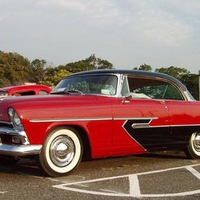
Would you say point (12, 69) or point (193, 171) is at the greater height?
point (12, 69)

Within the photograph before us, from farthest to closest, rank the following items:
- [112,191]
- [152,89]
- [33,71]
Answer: [33,71]
[152,89]
[112,191]

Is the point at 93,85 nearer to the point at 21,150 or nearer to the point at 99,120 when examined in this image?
the point at 99,120

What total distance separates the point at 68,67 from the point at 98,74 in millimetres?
67114

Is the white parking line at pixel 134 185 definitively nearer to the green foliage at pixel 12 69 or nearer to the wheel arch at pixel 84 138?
the wheel arch at pixel 84 138

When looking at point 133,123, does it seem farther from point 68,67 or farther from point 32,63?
point 32,63

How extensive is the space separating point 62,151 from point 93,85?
1373 millimetres

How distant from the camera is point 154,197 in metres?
4.94

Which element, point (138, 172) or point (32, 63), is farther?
point (32, 63)

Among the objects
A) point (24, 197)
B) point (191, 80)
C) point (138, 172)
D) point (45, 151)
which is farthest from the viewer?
point (191, 80)

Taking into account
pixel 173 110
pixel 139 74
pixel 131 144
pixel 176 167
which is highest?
pixel 139 74

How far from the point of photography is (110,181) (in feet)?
19.0

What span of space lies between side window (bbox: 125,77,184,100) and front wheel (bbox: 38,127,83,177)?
1403mm

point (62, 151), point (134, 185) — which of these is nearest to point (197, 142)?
point (134, 185)

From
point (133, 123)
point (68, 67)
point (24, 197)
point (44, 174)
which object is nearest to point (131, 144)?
point (133, 123)
